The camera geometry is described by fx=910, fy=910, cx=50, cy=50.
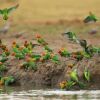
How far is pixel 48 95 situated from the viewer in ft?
65.3

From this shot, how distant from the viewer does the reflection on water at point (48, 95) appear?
19438 millimetres

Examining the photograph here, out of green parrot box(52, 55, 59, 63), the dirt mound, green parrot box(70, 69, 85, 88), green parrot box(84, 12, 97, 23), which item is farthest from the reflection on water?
green parrot box(84, 12, 97, 23)

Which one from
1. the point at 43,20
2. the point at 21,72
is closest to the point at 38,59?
the point at 21,72

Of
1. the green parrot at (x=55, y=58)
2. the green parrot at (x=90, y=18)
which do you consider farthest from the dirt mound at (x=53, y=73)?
the green parrot at (x=90, y=18)

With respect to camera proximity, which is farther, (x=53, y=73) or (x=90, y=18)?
(x=90, y=18)

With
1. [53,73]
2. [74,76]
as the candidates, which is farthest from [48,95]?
[53,73]

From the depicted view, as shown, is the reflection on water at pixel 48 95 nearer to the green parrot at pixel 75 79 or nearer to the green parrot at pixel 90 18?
the green parrot at pixel 75 79

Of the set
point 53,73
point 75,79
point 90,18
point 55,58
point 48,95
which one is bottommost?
point 48,95

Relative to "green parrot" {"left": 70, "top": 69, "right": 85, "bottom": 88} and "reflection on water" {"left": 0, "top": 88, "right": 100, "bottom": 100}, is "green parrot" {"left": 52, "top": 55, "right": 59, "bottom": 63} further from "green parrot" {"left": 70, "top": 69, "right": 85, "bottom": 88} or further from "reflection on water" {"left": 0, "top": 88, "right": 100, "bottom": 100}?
"reflection on water" {"left": 0, "top": 88, "right": 100, "bottom": 100}

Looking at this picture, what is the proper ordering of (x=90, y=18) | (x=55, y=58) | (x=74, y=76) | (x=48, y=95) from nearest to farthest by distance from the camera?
(x=48, y=95) → (x=74, y=76) → (x=55, y=58) → (x=90, y=18)

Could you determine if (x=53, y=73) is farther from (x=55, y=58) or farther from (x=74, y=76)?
(x=74, y=76)

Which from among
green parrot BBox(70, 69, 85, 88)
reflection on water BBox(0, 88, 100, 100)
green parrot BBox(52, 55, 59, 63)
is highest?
green parrot BBox(52, 55, 59, 63)

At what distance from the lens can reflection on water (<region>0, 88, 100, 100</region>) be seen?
19438 millimetres

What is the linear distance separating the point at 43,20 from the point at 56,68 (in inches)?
335
